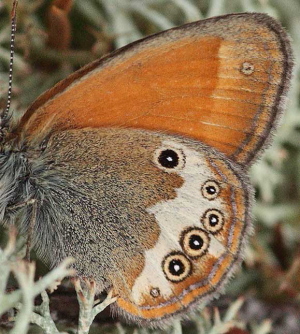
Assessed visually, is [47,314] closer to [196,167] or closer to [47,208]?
[47,208]

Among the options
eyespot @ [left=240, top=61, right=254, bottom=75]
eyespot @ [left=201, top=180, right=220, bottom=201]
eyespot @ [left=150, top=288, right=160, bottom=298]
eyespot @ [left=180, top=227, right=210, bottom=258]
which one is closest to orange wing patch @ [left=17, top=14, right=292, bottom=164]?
eyespot @ [left=240, top=61, right=254, bottom=75]

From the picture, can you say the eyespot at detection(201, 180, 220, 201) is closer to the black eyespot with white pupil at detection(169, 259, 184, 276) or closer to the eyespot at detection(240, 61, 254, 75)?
the black eyespot with white pupil at detection(169, 259, 184, 276)

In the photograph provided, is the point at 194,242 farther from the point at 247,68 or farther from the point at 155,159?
the point at 247,68

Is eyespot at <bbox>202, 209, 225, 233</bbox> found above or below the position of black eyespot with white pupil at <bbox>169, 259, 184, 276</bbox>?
above

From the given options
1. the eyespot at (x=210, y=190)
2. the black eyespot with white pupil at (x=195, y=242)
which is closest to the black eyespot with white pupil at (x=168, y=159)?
the eyespot at (x=210, y=190)

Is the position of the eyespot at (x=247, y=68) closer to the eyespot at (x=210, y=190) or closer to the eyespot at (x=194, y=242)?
the eyespot at (x=210, y=190)

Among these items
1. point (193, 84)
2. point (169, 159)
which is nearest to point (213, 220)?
point (169, 159)
